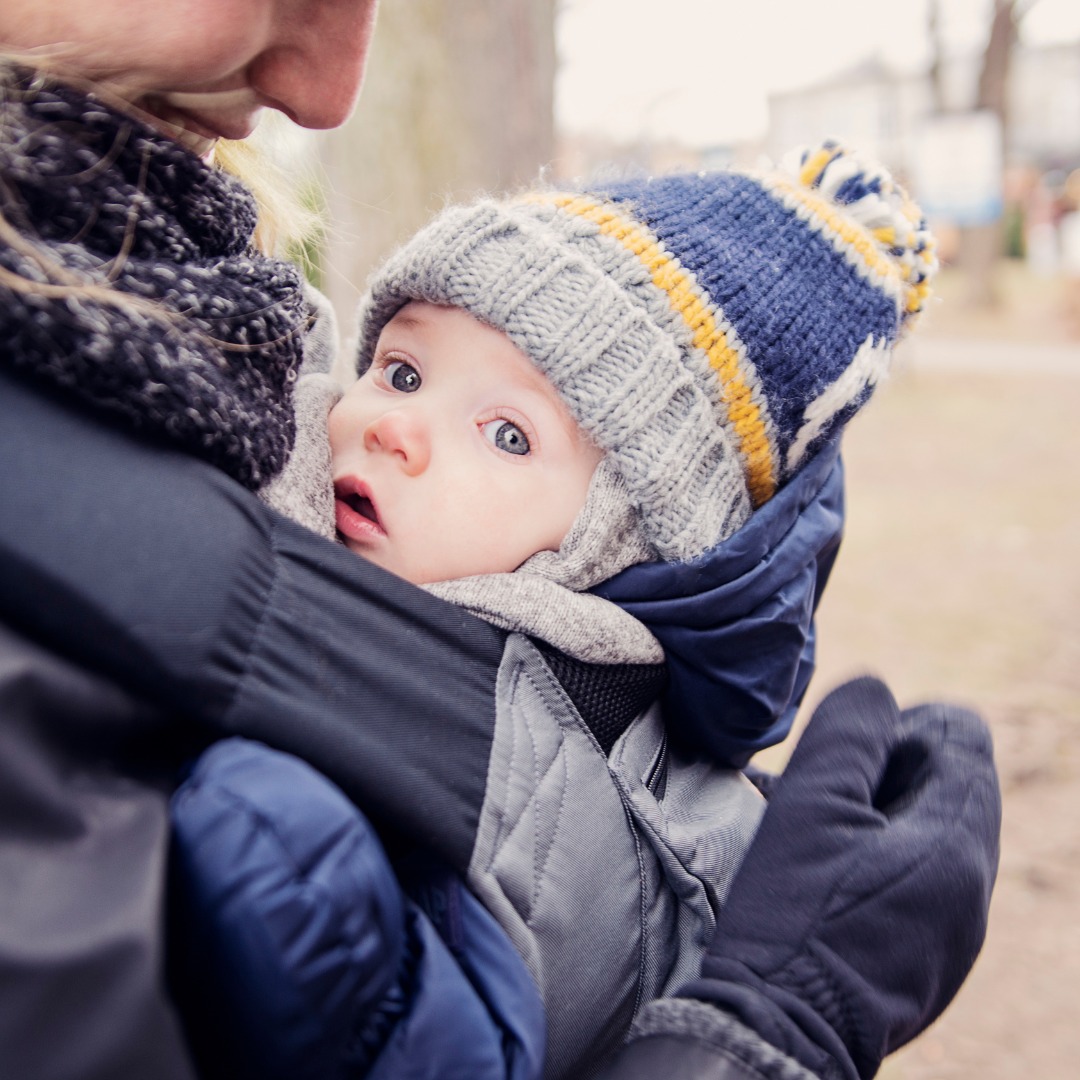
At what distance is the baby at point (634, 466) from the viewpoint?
53.5 inches

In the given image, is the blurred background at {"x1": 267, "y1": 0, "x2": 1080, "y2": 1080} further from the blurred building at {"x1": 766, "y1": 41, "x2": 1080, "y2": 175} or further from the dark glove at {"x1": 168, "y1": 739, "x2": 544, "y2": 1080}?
the blurred building at {"x1": 766, "y1": 41, "x2": 1080, "y2": 175}

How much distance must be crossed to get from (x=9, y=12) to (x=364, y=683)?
2.33 ft

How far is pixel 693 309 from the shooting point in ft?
4.89

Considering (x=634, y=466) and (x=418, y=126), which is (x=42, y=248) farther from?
(x=418, y=126)

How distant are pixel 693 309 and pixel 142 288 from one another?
771 mm

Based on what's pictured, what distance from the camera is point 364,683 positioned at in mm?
1058

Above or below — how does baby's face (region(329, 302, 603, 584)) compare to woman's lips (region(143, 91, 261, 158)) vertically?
below

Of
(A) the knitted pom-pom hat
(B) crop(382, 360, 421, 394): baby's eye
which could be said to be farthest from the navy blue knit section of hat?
(B) crop(382, 360, 421, 394): baby's eye

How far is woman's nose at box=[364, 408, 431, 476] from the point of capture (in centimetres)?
143

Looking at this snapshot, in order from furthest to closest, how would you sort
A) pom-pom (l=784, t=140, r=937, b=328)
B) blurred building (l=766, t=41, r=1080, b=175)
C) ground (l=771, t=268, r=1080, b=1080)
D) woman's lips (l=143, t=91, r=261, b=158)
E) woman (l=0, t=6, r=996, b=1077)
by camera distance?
blurred building (l=766, t=41, r=1080, b=175)
ground (l=771, t=268, r=1080, b=1080)
pom-pom (l=784, t=140, r=937, b=328)
woman's lips (l=143, t=91, r=261, b=158)
woman (l=0, t=6, r=996, b=1077)

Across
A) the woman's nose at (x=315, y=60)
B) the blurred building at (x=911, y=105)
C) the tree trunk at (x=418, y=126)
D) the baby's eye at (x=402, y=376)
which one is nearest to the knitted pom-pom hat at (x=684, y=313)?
the baby's eye at (x=402, y=376)

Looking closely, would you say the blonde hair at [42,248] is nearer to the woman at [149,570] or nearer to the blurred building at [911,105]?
the woman at [149,570]

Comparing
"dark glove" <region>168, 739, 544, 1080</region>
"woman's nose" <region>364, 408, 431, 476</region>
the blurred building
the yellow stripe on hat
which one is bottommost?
"dark glove" <region>168, 739, 544, 1080</region>

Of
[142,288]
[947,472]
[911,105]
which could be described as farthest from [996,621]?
[911,105]
